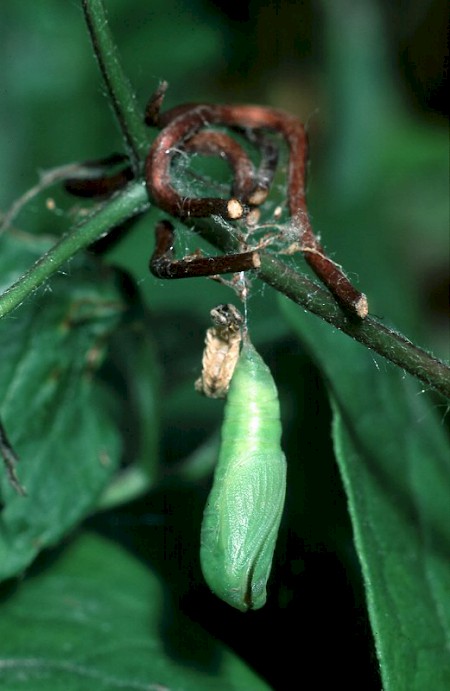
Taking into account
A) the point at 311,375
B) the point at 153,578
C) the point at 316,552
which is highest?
the point at 311,375

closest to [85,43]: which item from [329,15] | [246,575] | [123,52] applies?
[123,52]

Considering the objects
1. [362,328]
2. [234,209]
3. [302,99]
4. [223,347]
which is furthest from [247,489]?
[302,99]

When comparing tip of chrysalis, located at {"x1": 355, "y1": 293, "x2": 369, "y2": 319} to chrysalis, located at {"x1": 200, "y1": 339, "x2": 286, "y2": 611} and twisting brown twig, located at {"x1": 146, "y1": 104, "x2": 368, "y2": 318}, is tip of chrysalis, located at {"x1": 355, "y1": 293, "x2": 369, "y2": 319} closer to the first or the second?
twisting brown twig, located at {"x1": 146, "y1": 104, "x2": 368, "y2": 318}

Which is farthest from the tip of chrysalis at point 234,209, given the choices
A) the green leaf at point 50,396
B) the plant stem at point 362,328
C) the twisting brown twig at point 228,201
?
the green leaf at point 50,396

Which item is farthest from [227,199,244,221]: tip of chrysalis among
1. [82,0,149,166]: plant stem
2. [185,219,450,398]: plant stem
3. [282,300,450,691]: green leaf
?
[282,300,450,691]: green leaf

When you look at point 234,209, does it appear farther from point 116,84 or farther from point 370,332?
point 116,84

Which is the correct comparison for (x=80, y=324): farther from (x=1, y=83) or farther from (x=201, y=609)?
(x=1, y=83)
